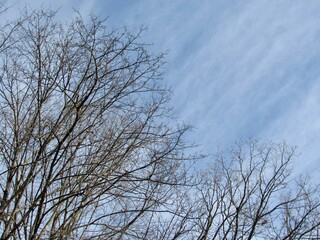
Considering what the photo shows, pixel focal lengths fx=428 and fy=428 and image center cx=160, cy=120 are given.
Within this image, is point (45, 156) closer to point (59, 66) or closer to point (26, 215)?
point (26, 215)

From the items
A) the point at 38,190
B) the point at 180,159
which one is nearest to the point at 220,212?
the point at 180,159

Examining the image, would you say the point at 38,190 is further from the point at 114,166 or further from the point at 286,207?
the point at 286,207

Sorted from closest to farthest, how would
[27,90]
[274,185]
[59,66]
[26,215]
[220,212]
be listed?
[26,215]
[59,66]
[27,90]
[220,212]
[274,185]

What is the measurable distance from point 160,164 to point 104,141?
1.07 m

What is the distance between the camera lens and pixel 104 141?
6.96m

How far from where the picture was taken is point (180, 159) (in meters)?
6.50

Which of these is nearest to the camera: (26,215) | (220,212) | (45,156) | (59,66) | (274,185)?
(26,215)

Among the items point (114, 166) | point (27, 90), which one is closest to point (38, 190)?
point (114, 166)

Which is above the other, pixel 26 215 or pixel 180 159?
pixel 180 159

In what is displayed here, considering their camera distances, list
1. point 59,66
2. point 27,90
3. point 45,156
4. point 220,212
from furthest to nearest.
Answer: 1. point 220,212
2. point 27,90
3. point 59,66
4. point 45,156

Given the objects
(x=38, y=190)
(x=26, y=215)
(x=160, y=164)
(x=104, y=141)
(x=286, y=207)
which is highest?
(x=286, y=207)

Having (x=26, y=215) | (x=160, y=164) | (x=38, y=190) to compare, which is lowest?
(x=26, y=215)

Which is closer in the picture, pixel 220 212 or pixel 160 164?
pixel 160 164

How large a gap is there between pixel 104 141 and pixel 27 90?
5.04 feet
